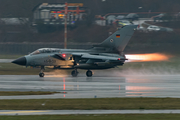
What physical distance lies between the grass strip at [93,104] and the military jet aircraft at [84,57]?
1089 centimetres

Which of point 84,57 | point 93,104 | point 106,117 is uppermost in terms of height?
point 84,57

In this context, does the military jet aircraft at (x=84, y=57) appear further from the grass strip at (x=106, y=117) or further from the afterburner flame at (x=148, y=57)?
the grass strip at (x=106, y=117)

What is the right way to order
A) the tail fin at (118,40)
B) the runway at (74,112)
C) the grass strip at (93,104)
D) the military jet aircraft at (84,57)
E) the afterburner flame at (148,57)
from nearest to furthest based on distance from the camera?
the runway at (74,112) < the grass strip at (93,104) < the military jet aircraft at (84,57) < the tail fin at (118,40) < the afterburner flame at (148,57)

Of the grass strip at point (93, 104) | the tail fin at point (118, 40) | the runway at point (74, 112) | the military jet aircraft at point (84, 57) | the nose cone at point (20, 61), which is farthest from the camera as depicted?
the tail fin at point (118, 40)

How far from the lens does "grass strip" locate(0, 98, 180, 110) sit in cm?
1270

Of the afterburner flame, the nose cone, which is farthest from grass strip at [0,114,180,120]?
the afterburner flame

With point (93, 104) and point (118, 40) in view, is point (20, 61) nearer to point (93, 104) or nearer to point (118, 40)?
point (118, 40)

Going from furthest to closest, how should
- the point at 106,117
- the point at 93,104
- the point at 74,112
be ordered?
1. the point at 93,104
2. the point at 74,112
3. the point at 106,117

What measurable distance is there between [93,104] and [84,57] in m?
12.4

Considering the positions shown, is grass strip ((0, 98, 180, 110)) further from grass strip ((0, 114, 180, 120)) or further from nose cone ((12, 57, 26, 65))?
nose cone ((12, 57, 26, 65))

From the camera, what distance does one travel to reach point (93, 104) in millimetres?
13352

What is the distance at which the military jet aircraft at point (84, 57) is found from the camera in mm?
25578

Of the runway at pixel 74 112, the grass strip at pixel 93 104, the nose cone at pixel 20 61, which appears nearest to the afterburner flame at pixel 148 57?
the nose cone at pixel 20 61

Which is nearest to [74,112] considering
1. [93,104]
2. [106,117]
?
[106,117]
